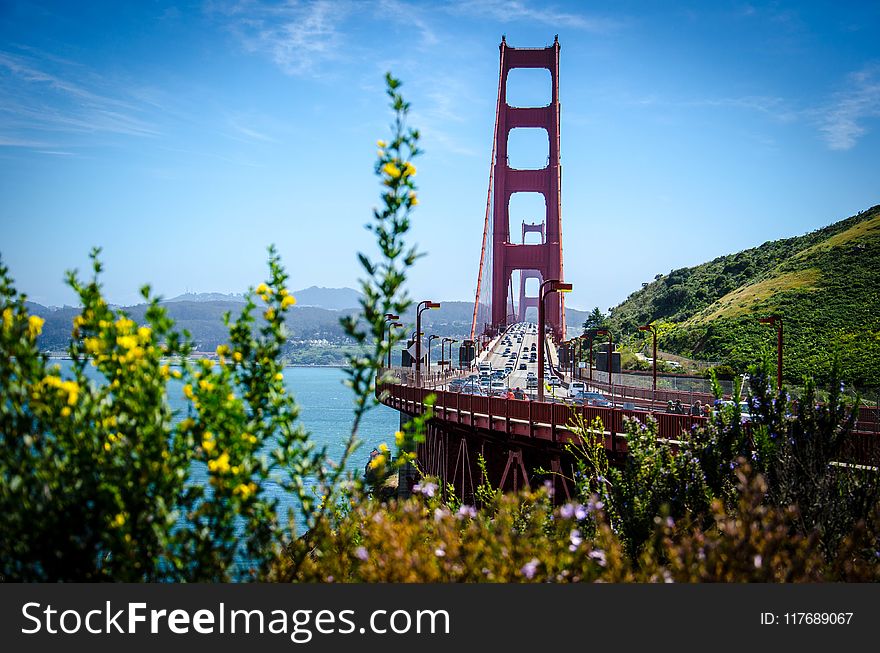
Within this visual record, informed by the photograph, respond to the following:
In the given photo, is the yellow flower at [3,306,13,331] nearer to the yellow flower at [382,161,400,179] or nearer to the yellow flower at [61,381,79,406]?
the yellow flower at [61,381,79,406]

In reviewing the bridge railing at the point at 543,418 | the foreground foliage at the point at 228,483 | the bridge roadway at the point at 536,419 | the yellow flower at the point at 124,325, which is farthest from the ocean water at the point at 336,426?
the yellow flower at the point at 124,325

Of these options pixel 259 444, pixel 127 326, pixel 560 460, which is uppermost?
pixel 127 326

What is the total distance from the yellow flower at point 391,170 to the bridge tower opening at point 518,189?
233 ft

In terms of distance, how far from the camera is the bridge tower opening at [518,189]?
78.6 m

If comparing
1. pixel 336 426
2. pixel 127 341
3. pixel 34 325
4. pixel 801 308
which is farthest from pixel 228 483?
pixel 336 426

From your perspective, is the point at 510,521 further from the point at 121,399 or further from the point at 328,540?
the point at 121,399

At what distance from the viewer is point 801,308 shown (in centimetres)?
6297

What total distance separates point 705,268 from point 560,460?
95.1m

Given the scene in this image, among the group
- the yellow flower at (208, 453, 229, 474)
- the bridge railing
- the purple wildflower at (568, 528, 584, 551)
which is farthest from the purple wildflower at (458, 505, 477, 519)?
the bridge railing

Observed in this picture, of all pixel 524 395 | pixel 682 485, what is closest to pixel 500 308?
pixel 524 395

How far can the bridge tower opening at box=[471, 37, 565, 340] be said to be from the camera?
7862 cm

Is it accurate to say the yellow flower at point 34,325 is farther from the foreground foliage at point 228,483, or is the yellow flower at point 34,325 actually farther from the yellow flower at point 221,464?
the yellow flower at point 221,464

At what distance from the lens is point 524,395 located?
32750 millimetres

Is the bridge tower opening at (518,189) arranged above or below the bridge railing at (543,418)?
above
